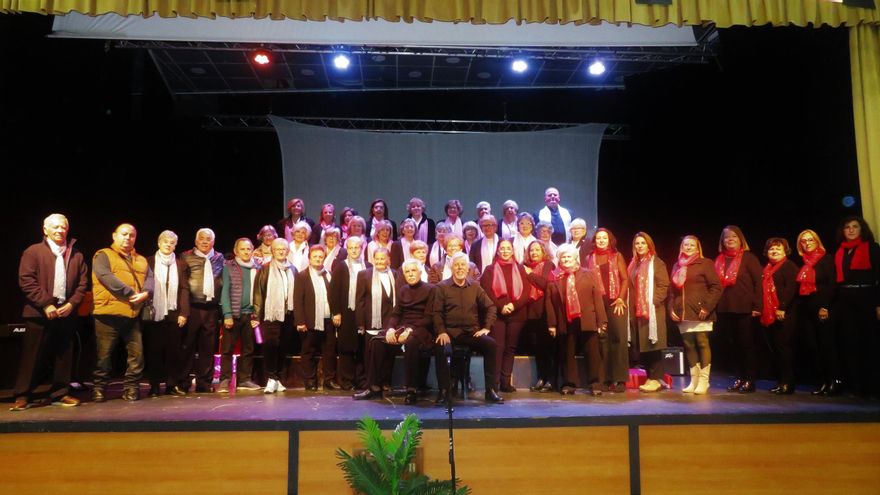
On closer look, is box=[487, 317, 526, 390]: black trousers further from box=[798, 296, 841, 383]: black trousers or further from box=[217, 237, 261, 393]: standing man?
box=[798, 296, 841, 383]: black trousers

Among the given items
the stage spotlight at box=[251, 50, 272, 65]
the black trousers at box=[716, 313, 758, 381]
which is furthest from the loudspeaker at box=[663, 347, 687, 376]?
the stage spotlight at box=[251, 50, 272, 65]

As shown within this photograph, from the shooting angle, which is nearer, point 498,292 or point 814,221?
point 498,292

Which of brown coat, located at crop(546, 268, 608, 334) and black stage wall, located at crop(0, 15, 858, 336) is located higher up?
black stage wall, located at crop(0, 15, 858, 336)

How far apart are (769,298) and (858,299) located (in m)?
0.74

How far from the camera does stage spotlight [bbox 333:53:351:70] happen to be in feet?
30.6

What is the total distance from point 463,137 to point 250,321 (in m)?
5.08

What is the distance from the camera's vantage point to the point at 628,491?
4.50 metres

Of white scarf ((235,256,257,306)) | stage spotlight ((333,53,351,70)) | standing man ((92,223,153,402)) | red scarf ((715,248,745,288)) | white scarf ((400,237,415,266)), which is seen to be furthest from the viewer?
stage spotlight ((333,53,351,70))

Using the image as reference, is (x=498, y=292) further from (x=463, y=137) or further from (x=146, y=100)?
(x=146, y=100)

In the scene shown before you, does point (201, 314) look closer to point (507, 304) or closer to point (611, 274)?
point (507, 304)

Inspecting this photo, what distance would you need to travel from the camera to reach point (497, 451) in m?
4.53

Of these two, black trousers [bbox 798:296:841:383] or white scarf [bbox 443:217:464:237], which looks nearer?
black trousers [bbox 798:296:841:383]

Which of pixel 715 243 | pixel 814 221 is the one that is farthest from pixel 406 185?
pixel 814 221

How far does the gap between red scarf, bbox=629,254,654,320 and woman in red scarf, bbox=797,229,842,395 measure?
142 centimetres
